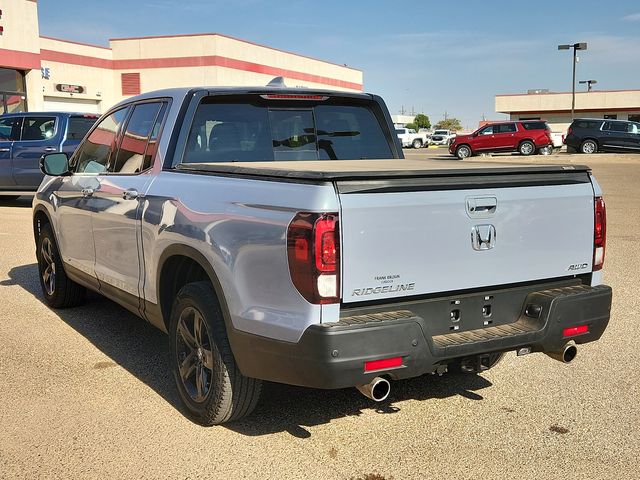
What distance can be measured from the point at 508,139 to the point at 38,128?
25.3 metres

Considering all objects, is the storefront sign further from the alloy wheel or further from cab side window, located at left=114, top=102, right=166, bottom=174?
the alloy wheel

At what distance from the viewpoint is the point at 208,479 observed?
342cm

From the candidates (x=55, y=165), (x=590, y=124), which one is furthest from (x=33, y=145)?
(x=590, y=124)

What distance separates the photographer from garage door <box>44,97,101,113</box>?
36.8 metres

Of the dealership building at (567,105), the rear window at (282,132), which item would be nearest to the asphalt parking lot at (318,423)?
the rear window at (282,132)

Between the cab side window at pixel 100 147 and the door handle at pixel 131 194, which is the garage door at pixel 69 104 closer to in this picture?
the cab side window at pixel 100 147

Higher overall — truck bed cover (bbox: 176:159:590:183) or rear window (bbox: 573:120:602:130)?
rear window (bbox: 573:120:602:130)

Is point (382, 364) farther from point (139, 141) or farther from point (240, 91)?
point (139, 141)

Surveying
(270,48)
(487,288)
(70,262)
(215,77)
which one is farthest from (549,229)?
(270,48)

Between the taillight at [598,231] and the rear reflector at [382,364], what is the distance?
1490 millimetres

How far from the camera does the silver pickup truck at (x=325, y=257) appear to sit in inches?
126

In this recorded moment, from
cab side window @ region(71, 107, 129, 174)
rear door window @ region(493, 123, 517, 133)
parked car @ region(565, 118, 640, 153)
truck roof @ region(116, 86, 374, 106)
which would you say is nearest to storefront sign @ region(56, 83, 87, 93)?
rear door window @ region(493, 123, 517, 133)

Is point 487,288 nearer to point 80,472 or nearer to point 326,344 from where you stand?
point 326,344

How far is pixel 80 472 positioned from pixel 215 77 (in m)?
40.4
